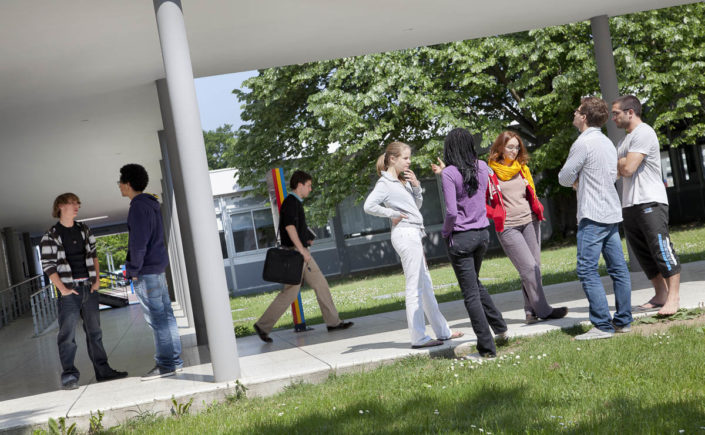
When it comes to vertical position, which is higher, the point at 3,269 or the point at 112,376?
the point at 3,269

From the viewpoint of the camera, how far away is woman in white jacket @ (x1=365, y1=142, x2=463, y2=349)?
626 centimetres

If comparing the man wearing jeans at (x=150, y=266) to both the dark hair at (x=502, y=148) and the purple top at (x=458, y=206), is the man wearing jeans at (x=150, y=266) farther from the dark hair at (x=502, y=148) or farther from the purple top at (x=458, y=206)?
the dark hair at (x=502, y=148)

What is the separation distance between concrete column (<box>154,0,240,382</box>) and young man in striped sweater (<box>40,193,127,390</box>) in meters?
1.92

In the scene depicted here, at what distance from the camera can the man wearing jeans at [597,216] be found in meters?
5.81

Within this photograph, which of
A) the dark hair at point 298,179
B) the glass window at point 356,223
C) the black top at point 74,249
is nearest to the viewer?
the black top at point 74,249

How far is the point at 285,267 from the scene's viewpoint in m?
8.16

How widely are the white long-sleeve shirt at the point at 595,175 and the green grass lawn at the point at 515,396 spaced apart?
105 cm

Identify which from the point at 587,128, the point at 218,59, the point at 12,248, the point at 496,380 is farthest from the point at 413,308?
the point at 12,248

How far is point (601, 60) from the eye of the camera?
1016 centimetres

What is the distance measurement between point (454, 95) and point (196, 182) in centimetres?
1654

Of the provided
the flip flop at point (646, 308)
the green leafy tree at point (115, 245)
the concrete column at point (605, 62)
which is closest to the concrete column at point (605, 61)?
the concrete column at point (605, 62)

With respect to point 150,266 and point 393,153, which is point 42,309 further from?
point 393,153

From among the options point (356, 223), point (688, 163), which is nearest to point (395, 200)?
point (356, 223)

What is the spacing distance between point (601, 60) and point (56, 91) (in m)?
7.59
